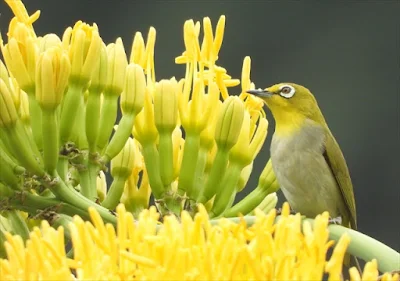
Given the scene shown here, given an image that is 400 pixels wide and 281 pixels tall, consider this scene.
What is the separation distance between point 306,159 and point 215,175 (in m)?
0.83

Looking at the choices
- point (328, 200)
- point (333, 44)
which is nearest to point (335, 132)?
point (333, 44)

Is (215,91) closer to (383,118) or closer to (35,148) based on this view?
(35,148)

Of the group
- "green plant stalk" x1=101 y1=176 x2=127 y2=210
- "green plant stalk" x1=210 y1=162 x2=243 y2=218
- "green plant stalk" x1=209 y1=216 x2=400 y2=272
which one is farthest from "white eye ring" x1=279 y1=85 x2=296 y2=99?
"green plant stalk" x1=209 y1=216 x2=400 y2=272

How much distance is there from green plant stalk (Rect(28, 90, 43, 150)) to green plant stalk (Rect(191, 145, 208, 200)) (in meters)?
0.21

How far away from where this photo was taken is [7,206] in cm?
154

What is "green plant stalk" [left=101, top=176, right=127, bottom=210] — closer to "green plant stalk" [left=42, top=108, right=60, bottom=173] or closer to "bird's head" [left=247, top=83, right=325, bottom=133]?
"green plant stalk" [left=42, top=108, right=60, bottom=173]

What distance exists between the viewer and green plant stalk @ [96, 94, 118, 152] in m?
1.71

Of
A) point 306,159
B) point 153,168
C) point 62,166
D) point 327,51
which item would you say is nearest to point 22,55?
point 62,166

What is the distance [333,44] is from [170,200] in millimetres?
10257

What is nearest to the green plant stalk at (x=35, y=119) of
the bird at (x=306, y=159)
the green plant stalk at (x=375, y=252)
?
the green plant stalk at (x=375, y=252)

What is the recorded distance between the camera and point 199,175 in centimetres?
175

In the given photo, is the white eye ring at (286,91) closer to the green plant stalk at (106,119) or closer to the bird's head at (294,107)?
the bird's head at (294,107)

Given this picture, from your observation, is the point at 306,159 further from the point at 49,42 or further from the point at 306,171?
the point at 49,42

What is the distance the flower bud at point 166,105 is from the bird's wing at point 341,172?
2.31 ft
